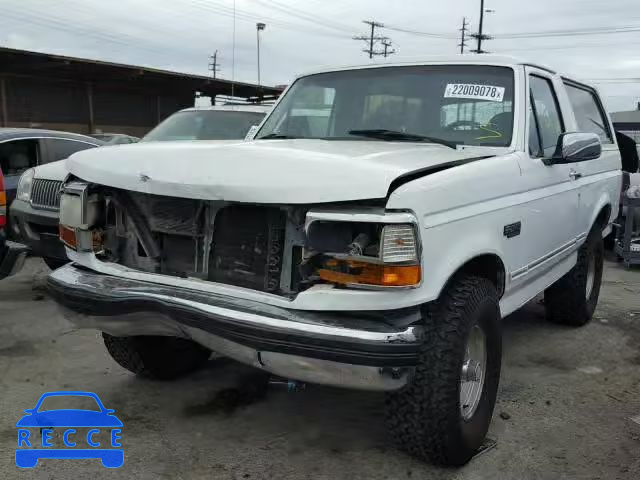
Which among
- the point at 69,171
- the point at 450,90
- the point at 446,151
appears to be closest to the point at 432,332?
the point at 446,151

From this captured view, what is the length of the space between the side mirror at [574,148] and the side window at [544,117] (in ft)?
0.32

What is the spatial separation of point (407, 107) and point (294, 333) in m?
1.96

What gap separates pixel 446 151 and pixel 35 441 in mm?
2556

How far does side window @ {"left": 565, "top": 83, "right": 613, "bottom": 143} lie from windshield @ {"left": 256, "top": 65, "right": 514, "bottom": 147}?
143 centimetres

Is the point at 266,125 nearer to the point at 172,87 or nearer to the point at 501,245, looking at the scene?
the point at 501,245

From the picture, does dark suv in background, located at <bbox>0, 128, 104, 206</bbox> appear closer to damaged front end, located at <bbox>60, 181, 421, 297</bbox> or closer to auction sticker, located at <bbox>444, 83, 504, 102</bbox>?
damaged front end, located at <bbox>60, 181, 421, 297</bbox>

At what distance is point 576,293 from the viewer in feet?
16.6

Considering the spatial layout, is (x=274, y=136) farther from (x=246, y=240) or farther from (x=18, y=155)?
(x=18, y=155)

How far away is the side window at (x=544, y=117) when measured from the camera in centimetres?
382

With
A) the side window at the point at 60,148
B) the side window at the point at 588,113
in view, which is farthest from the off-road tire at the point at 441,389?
the side window at the point at 60,148

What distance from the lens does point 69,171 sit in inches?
130

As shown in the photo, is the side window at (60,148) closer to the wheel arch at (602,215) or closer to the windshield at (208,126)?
the windshield at (208,126)

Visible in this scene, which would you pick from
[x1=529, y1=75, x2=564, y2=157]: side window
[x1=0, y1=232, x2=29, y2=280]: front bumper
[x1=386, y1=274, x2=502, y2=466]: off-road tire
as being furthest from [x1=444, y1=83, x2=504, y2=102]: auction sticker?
[x1=0, y1=232, x2=29, y2=280]: front bumper

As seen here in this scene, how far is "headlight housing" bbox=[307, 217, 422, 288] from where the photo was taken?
2385 millimetres
